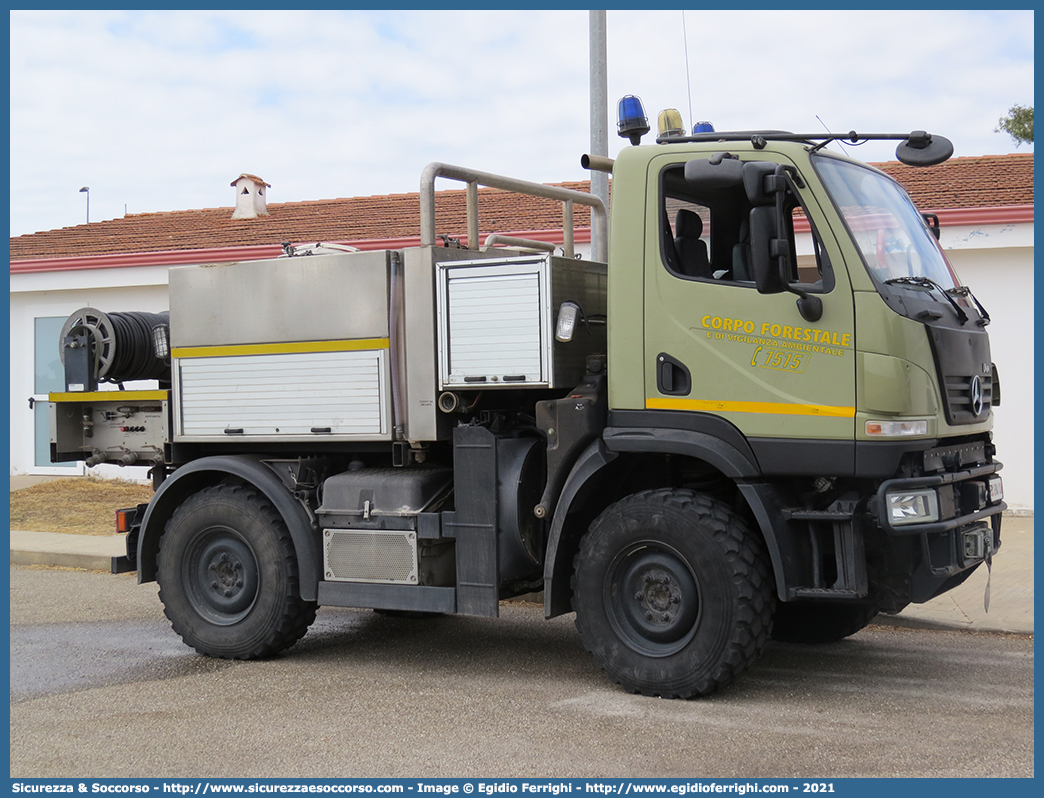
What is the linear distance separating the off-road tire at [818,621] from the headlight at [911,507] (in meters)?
1.53

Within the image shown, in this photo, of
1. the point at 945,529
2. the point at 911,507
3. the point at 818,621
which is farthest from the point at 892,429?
the point at 818,621

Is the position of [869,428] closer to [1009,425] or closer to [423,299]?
[423,299]

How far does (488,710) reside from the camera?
6.07m

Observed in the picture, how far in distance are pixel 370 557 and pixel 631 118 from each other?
123 inches

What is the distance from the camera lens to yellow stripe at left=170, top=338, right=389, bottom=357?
23.2ft

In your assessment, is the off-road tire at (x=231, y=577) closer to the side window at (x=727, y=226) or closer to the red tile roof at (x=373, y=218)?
the side window at (x=727, y=226)

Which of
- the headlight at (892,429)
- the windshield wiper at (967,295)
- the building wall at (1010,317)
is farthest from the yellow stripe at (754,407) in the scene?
the building wall at (1010,317)

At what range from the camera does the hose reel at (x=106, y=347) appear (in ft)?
26.7

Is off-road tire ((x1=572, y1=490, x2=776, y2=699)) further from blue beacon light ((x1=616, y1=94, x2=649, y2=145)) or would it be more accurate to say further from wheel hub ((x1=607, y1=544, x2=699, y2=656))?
blue beacon light ((x1=616, y1=94, x2=649, y2=145))

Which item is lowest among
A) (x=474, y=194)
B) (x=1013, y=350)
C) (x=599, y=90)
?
(x=1013, y=350)

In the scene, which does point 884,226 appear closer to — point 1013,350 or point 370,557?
point 370,557

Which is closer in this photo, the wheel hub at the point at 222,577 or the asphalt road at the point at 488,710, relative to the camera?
the asphalt road at the point at 488,710

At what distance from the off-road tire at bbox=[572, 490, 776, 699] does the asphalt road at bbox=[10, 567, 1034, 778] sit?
20 cm

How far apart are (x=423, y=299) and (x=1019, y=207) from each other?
8.11 m
